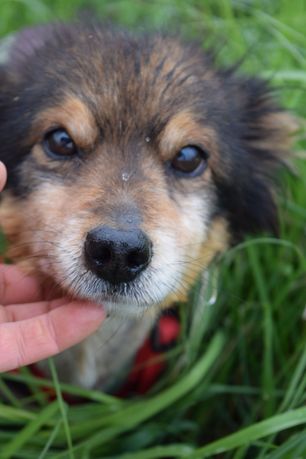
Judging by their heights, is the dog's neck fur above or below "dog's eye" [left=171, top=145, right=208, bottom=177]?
below

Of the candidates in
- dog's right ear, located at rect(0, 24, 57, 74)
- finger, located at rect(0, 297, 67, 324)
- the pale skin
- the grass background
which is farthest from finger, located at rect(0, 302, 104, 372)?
dog's right ear, located at rect(0, 24, 57, 74)

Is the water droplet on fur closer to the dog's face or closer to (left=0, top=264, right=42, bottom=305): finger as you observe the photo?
the dog's face

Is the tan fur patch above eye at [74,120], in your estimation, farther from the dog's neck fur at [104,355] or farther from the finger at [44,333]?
the dog's neck fur at [104,355]

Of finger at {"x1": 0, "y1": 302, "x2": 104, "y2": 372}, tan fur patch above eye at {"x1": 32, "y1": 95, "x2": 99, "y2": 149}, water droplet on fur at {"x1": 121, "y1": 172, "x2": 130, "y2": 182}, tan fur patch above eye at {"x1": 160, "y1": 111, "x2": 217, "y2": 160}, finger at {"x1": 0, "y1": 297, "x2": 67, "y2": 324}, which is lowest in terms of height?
finger at {"x1": 0, "y1": 302, "x2": 104, "y2": 372}

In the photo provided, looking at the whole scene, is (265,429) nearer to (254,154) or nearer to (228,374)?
(228,374)

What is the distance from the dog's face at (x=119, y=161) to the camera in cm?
181

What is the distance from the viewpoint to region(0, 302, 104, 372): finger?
1724 millimetres

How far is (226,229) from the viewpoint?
8.18 feet

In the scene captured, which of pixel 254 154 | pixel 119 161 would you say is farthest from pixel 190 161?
pixel 254 154

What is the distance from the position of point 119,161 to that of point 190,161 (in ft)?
→ 1.07

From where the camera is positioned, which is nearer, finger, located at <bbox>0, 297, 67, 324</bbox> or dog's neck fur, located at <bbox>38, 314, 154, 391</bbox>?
finger, located at <bbox>0, 297, 67, 324</bbox>

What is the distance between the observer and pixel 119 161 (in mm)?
2010

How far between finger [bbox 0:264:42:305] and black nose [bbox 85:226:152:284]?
0.39 m

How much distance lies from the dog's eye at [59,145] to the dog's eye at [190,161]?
38 centimetres
